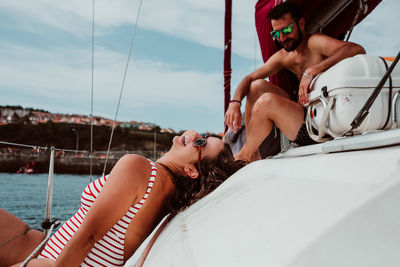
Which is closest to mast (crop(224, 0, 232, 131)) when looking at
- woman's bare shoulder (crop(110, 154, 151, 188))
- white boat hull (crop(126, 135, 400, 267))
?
woman's bare shoulder (crop(110, 154, 151, 188))

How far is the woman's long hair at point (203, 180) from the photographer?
3.91ft

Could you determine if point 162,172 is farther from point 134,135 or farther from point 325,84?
point 134,135

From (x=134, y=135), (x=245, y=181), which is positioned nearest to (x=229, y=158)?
(x=245, y=181)

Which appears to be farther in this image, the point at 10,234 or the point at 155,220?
the point at 10,234

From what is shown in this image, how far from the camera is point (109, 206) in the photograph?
3.26 feet

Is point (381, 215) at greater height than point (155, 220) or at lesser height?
greater

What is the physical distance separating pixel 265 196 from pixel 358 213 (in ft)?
0.75

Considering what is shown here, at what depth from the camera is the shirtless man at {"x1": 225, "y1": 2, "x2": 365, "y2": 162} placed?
178 cm

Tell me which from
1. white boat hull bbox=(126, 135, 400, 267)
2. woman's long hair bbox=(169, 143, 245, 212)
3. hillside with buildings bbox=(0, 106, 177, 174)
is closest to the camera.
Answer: white boat hull bbox=(126, 135, 400, 267)

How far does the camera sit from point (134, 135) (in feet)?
205

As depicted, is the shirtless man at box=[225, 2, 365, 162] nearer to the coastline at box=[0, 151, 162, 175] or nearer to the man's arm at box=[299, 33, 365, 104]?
the man's arm at box=[299, 33, 365, 104]

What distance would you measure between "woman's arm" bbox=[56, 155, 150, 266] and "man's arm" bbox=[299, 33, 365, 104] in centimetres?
97

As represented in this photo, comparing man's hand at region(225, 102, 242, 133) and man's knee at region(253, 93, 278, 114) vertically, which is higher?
man's knee at region(253, 93, 278, 114)

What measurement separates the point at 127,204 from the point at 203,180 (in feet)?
1.05
